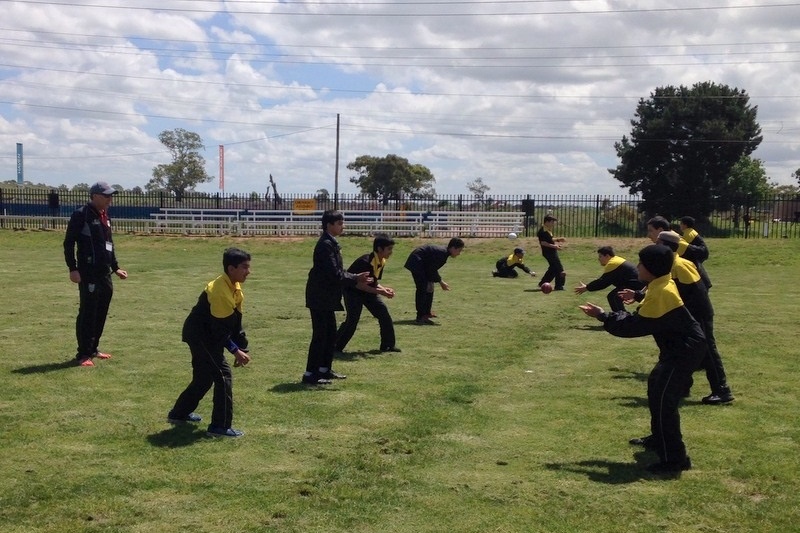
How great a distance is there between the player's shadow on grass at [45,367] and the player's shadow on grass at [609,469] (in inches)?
A: 242

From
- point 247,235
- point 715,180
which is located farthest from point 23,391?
point 715,180

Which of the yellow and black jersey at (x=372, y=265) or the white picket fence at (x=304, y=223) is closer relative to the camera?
the yellow and black jersey at (x=372, y=265)

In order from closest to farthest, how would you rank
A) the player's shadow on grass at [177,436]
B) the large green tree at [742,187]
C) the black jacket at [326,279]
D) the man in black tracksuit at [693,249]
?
the player's shadow on grass at [177,436], the black jacket at [326,279], the man in black tracksuit at [693,249], the large green tree at [742,187]

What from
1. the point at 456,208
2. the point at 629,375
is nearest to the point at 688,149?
the point at 456,208

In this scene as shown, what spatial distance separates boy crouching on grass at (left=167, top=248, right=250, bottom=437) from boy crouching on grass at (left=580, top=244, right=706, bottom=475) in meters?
2.96

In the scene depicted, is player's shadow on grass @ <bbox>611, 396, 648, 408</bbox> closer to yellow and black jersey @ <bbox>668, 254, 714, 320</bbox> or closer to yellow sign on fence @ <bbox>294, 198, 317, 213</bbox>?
yellow and black jersey @ <bbox>668, 254, 714, 320</bbox>

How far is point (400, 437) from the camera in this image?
7.45 metres

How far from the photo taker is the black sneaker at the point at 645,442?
715 cm


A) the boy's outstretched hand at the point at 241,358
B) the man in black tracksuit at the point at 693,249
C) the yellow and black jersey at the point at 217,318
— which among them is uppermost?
the man in black tracksuit at the point at 693,249

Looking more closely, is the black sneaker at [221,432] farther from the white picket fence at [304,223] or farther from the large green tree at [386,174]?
the large green tree at [386,174]

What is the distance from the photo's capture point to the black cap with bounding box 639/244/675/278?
6680 mm

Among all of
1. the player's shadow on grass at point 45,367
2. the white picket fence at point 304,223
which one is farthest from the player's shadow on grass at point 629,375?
the white picket fence at point 304,223

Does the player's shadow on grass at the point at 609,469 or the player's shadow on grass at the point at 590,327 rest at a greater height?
the player's shadow on grass at the point at 609,469

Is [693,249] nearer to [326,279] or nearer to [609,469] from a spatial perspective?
[326,279]
